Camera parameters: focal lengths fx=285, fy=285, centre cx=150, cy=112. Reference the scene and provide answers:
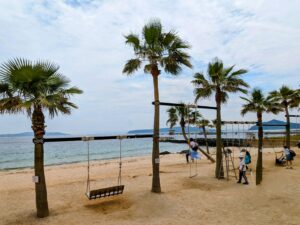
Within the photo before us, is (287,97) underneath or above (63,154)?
above

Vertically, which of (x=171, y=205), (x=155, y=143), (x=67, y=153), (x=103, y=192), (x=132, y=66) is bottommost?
(x=67, y=153)

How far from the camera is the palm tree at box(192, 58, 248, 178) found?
54.4 feet

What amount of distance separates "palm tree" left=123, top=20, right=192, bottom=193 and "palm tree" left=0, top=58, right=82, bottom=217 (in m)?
4.25

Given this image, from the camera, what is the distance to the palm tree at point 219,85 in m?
16.6

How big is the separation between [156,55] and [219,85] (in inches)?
217

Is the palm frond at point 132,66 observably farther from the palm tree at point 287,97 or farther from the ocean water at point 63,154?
the ocean water at point 63,154

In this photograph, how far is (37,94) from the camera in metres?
9.49

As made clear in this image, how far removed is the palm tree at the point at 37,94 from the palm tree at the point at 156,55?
4252 mm

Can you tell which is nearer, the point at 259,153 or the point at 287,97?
the point at 259,153

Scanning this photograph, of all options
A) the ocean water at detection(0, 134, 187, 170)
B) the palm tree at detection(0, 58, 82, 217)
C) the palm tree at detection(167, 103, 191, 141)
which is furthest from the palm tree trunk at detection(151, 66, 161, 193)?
the ocean water at detection(0, 134, 187, 170)

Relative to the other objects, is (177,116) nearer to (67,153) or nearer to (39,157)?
(39,157)

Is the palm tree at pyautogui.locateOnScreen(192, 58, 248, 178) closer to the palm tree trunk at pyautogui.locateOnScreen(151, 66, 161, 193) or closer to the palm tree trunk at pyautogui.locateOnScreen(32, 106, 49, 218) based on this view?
the palm tree trunk at pyautogui.locateOnScreen(151, 66, 161, 193)

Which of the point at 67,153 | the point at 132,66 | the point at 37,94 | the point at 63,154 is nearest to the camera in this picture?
the point at 37,94

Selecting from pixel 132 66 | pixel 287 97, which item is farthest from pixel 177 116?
pixel 132 66
